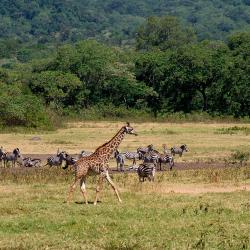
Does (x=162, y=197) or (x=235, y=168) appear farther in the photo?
(x=235, y=168)

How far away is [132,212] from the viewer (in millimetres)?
16109

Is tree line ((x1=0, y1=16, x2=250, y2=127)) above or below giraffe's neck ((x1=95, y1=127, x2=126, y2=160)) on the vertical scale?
above

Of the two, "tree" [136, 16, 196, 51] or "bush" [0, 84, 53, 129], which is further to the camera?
"tree" [136, 16, 196, 51]

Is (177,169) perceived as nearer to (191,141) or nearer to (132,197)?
(132,197)

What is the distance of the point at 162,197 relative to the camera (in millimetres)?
18531

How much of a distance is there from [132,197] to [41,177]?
18.7 ft

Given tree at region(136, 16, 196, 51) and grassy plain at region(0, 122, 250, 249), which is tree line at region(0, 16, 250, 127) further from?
tree at region(136, 16, 196, 51)

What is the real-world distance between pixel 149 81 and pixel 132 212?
59770 mm

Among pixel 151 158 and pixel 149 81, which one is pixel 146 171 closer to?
pixel 151 158

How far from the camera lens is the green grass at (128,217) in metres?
13.4

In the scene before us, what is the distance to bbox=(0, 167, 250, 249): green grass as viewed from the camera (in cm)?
1336

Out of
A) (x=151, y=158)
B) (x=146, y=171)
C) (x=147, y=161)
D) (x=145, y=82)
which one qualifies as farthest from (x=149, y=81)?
(x=146, y=171)

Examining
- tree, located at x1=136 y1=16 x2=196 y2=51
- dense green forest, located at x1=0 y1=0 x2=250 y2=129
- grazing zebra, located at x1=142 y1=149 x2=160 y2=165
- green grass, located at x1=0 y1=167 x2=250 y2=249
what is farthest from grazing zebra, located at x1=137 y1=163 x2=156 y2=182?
tree, located at x1=136 y1=16 x2=196 y2=51

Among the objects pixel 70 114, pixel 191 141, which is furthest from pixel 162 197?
pixel 70 114
